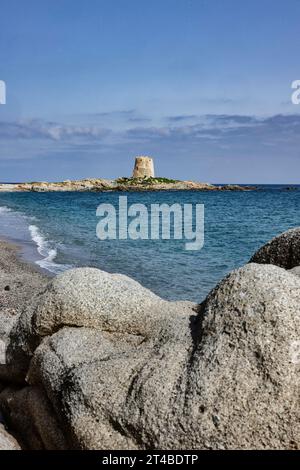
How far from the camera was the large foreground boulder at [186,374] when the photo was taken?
4.65 m

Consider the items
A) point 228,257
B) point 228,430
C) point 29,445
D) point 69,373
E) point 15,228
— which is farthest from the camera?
point 15,228

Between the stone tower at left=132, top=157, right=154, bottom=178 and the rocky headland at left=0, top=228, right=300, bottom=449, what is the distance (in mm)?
117310

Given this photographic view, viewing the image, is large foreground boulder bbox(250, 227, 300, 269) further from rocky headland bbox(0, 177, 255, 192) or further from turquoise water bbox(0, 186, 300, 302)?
rocky headland bbox(0, 177, 255, 192)

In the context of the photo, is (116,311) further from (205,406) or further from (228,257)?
(228,257)

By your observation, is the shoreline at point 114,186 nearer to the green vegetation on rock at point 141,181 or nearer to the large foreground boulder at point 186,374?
the green vegetation on rock at point 141,181

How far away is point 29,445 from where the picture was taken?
237 inches

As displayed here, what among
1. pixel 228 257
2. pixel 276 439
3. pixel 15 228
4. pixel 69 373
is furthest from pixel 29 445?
pixel 15 228

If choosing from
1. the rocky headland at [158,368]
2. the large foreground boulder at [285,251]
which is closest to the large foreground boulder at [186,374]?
the rocky headland at [158,368]

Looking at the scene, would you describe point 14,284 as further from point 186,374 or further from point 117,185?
point 117,185

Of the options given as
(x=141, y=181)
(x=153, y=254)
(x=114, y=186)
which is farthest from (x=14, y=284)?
(x=114, y=186)

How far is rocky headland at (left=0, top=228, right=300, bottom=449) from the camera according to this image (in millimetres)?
4668

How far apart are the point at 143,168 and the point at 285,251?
117 meters

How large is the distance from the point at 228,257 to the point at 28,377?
19.0 meters

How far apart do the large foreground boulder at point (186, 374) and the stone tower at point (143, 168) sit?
118m
